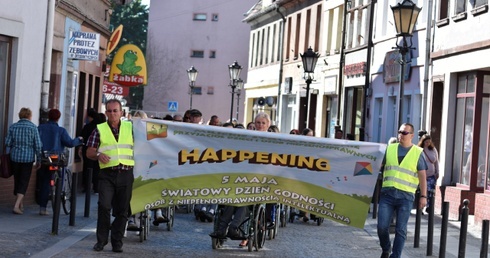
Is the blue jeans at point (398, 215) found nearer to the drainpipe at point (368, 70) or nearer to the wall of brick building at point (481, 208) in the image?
the wall of brick building at point (481, 208)

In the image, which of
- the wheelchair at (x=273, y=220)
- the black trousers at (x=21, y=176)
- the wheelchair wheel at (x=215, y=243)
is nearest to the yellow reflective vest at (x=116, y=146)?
the wheelchair wheel at (x=215, y=243)

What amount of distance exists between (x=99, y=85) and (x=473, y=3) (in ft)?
40.3

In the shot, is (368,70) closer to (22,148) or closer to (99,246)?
(22,148)

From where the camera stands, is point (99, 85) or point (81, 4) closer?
point (81, 4)

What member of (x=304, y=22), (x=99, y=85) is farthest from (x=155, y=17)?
(x=99, y=85)

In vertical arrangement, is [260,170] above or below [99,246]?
above

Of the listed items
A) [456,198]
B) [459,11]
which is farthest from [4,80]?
[459,11]

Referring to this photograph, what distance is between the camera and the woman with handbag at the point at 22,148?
20.8m

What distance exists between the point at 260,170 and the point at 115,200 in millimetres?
1899

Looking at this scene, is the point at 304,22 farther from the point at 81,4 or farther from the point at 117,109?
the point at 117,109

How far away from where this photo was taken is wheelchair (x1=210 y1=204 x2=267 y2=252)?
16.5 m

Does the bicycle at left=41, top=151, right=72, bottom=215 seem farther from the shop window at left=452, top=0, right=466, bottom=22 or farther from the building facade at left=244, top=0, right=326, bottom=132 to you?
the building facade at left=244, top=0, right=326, bottom=132

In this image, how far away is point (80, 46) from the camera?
2703cm

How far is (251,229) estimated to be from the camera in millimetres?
16516
